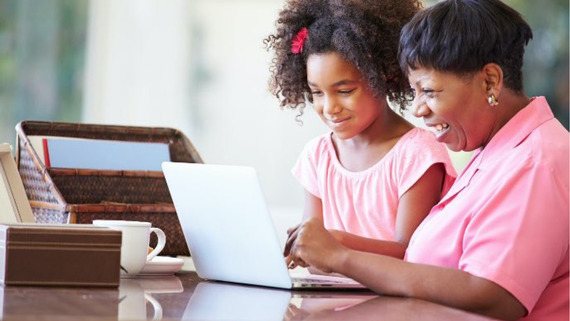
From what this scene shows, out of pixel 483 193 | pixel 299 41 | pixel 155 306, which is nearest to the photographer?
pixel 155 306

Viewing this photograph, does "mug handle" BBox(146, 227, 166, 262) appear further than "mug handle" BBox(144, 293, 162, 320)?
Yes

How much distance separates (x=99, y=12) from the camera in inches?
181

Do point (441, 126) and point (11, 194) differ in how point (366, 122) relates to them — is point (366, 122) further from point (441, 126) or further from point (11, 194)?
point (11, 194)

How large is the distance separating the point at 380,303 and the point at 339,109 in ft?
2.26

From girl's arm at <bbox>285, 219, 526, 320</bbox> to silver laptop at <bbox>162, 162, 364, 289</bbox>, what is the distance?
0.18 feet

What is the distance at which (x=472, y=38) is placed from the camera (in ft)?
5.12

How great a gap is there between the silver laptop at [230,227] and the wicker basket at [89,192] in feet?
1.12

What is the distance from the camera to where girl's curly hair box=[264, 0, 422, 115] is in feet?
6.73

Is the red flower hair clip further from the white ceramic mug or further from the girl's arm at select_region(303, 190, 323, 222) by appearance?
the white ceramic mug

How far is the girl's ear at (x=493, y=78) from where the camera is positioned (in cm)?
157

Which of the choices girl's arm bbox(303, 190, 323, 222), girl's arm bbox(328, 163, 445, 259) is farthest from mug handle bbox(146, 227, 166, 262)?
A: girl's arm bbox(303, 190, 323, 222)

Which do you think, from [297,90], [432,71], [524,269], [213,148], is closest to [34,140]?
[297,90]

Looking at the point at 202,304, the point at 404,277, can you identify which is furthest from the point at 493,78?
the point at 202,304

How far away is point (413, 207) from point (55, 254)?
79 cm
